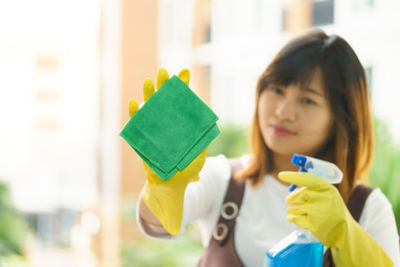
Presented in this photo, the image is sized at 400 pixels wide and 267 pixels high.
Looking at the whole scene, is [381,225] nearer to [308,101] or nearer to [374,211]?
[374,211]

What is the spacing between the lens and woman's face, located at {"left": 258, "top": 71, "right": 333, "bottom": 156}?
0.84 meters

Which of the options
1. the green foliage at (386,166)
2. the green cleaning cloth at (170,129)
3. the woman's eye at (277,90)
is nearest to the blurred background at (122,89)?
the green foliage at (386,166)

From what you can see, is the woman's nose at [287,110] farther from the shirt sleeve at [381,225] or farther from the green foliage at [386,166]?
the green foliage at [386,166]

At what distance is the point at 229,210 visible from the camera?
2.88 ft

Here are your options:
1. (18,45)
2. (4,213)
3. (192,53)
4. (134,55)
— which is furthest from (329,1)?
(18,45)

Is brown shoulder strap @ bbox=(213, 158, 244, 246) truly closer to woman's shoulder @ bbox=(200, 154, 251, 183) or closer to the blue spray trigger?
woman's shoulder @ bbox=(200, 154, 251, 183)

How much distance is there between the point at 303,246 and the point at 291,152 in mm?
224

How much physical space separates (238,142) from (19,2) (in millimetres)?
5064

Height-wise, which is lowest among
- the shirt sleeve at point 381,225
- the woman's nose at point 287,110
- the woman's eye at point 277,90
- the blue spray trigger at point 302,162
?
the shirt sleeve at point 381,225

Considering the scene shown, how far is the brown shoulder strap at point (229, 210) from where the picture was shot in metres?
0.86

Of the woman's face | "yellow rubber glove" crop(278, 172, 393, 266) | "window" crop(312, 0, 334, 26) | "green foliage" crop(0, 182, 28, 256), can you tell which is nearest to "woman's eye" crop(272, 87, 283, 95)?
the woman's face

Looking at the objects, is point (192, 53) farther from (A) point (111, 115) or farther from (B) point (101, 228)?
(B) point (101, 228)

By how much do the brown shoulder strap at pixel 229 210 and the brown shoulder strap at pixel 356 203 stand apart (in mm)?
177

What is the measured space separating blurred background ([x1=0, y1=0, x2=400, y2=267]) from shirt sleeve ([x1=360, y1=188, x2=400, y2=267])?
1.15 feet
